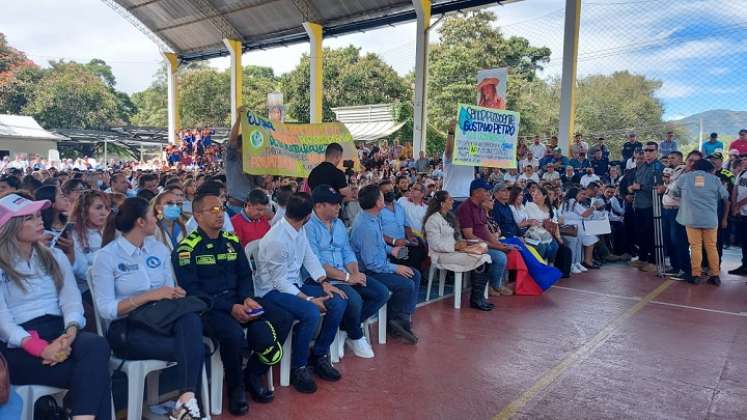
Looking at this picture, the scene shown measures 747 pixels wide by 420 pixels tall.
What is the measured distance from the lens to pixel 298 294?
3.91 meters

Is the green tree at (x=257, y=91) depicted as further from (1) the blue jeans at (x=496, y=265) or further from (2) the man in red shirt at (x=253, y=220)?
(2) the man in red shirt at (x=253, y=220)

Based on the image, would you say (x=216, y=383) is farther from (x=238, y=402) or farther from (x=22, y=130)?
(x=22, y=130)

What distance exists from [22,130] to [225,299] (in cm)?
2888

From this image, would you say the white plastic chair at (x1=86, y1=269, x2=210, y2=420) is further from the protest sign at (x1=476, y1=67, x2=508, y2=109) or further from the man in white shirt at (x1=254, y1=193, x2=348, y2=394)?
the protest sign at (x1=476, y1=67, x2=508, y2=109)

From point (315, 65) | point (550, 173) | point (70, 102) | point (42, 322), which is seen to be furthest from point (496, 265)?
point (70, 102)

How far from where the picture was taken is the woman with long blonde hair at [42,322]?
8.90 feet

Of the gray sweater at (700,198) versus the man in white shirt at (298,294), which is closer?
the man in white shirt at (298,294)

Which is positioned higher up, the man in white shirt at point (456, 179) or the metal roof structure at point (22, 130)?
the metal roof structure at point (22, 130)

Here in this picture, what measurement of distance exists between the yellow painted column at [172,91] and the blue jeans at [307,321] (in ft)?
83.9

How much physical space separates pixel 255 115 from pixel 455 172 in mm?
3034

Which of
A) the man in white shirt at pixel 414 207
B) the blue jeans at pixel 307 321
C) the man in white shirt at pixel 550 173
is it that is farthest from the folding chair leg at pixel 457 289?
the man in white shirt at pixel 550 173

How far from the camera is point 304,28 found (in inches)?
798

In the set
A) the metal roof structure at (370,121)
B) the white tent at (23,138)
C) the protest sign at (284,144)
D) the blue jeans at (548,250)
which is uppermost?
the metal roof structure at (370,121)

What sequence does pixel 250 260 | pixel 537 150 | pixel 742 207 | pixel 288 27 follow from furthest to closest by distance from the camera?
pixel 288 27, pixel 537 150, pixel 742 207, pixel 250 260
